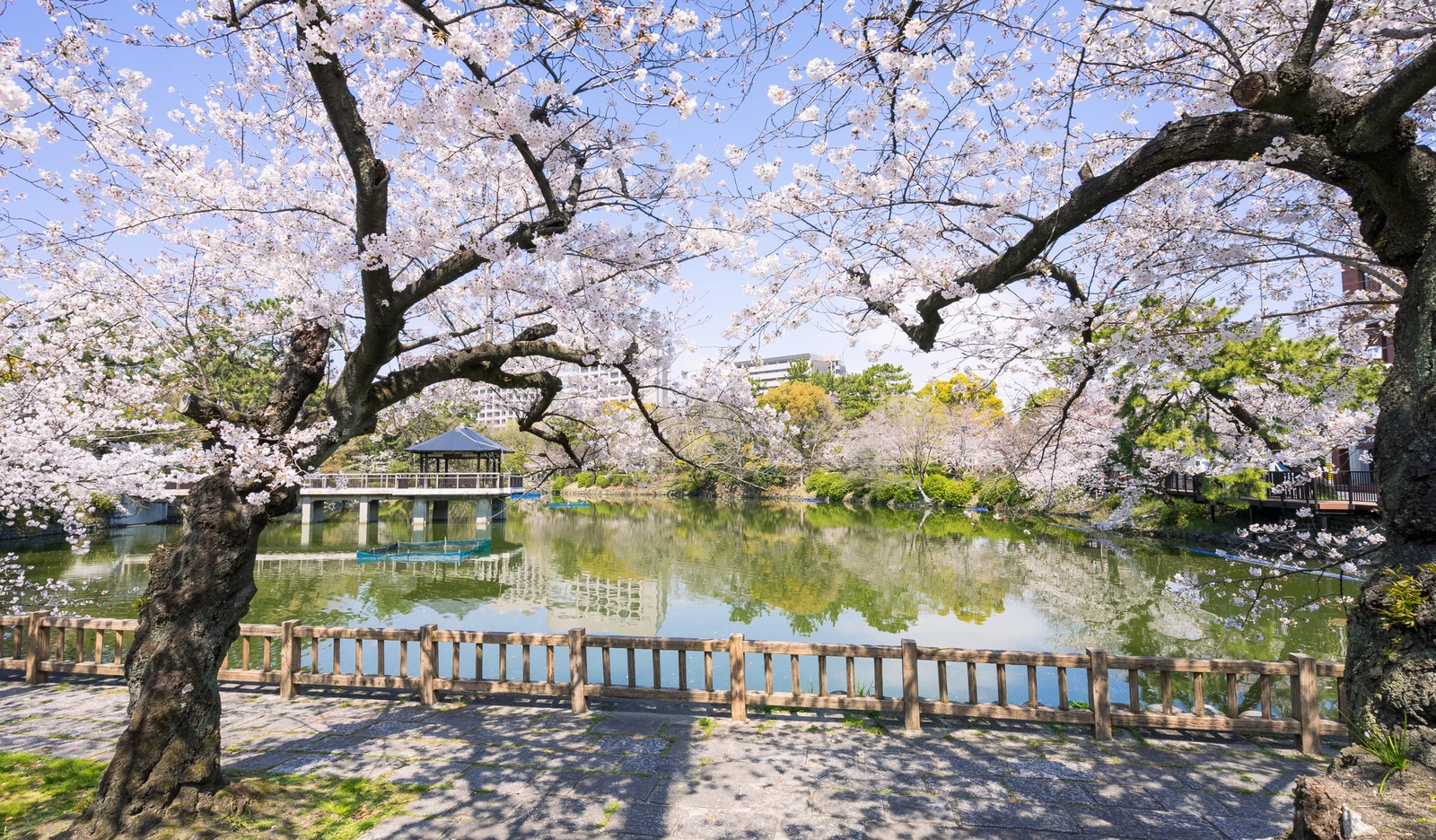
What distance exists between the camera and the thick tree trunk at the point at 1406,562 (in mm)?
1872

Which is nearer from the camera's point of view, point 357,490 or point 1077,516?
point 1077,516

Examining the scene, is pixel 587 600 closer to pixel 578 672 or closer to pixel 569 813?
pixel 578 672

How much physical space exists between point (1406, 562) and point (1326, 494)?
1742 cm

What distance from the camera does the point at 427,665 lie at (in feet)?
16.9

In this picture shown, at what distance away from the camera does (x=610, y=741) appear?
14.6ft

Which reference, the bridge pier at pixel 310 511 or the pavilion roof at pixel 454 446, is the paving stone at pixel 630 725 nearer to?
the pavilion roof at pixel 454 446

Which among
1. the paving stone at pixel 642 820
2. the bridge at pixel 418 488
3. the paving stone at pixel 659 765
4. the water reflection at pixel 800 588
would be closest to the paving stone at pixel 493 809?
the paving stone at pixel 642 820

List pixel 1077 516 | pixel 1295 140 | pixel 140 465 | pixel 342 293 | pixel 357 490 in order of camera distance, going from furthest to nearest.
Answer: pixel 357 490 < pixel 1077 516 < pixel 140 465 < pixel 342 293 < pixel 1295 140

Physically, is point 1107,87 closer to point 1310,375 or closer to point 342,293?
point 342,293

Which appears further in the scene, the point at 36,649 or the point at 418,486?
the point at 418,486

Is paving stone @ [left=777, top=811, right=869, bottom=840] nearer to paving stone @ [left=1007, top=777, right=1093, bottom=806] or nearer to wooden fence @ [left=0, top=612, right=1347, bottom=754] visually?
paving stone @ [left=1007, top=777, right=1093, bottom=806]

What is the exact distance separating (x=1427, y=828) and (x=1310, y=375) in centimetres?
766

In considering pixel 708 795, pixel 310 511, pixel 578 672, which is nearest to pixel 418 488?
pixel 310 511

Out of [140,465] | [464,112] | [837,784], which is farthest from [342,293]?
[140,465]
